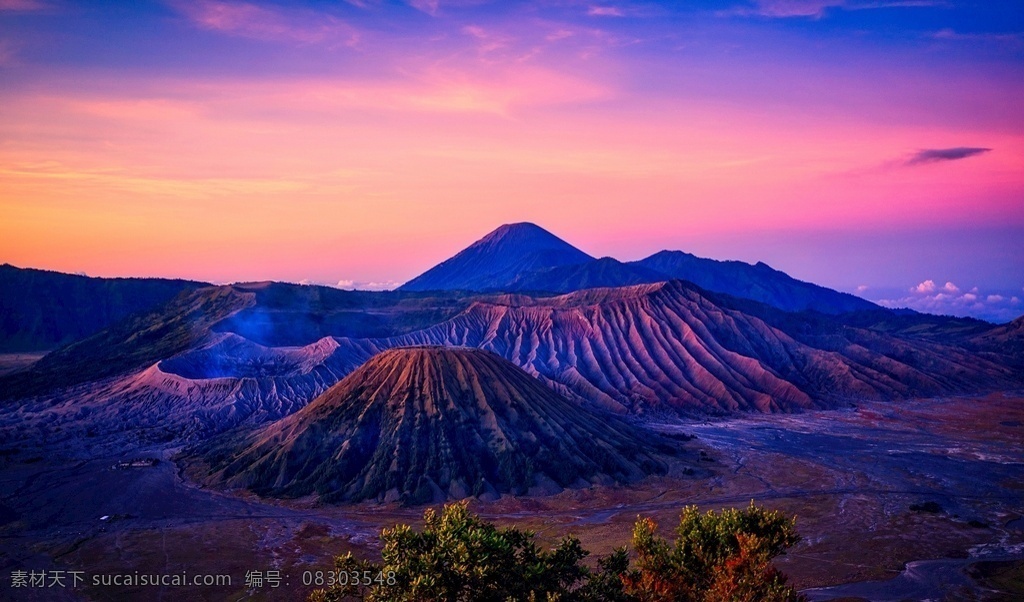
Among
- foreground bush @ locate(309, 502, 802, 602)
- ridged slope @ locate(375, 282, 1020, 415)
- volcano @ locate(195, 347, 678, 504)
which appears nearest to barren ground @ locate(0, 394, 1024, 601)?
volcano @ locate(195, 347, 678, 504)

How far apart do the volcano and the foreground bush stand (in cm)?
3882

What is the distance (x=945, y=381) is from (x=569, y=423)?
90316 millimetres

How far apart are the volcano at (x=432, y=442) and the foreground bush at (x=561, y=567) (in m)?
38.8

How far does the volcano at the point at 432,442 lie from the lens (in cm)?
6353

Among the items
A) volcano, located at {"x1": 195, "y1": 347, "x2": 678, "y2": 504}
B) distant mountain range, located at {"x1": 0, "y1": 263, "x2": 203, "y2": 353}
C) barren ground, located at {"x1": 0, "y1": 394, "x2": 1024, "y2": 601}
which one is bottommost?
barren ground, located at {"x1": 0, "y1": 394, "x2": 1024, "y2": 601}

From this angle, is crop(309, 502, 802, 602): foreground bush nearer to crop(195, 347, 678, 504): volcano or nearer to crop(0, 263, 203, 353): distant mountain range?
crop(195, 347, 678, 504): volcano

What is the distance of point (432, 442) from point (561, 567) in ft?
145

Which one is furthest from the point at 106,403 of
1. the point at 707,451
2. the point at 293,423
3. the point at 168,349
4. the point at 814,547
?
the point at 814,547

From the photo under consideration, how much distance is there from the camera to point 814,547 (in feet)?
160

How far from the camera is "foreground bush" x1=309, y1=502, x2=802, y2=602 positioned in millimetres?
20922

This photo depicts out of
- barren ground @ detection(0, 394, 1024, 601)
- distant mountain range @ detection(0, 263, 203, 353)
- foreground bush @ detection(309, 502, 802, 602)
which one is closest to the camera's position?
foreground bush @ detection(309, 502, 802, 602)

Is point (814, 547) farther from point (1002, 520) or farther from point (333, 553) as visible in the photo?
point (333, 553)

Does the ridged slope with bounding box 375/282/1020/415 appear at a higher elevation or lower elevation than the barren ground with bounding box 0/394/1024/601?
higher

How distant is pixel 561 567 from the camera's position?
78.2 feet
